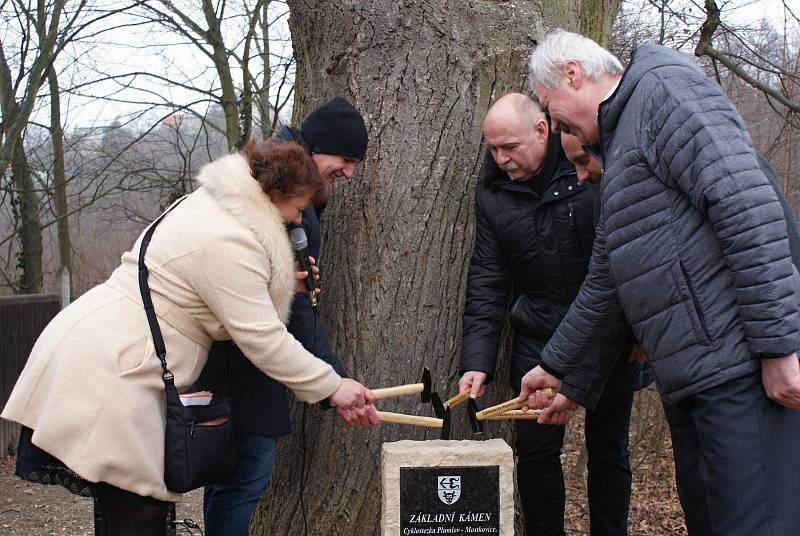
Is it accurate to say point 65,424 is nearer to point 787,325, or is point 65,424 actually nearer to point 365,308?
point 365,308

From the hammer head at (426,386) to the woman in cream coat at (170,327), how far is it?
25.6 inches

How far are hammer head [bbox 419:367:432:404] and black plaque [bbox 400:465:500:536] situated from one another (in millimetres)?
409

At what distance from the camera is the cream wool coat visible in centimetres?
254

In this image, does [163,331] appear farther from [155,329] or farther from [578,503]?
[578,503]

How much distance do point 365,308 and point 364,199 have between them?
1.49ft

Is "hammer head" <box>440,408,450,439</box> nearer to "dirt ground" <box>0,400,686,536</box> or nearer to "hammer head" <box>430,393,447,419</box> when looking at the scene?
"hammer head" <box>430,393,447,419</box>

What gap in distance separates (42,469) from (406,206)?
1.68 m

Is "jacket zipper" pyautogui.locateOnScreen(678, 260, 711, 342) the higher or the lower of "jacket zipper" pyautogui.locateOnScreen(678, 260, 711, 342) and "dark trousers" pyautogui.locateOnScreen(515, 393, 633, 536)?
the higher

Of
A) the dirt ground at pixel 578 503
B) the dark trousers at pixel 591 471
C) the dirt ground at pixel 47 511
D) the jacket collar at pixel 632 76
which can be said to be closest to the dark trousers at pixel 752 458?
the jacket collar at pixel 632 76

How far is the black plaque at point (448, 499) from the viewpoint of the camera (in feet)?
9.78

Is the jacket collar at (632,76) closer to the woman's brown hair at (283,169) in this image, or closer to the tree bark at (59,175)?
the woman's brown hair at (283,169)

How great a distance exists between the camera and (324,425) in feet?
11.8

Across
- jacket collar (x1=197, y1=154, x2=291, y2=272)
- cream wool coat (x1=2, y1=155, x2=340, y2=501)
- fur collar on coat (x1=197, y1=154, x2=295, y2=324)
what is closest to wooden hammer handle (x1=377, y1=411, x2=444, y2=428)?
cream wool coat (x1=2, y1=155, x2=340, y2=501)

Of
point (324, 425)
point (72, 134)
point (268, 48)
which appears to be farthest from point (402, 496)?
point (72, 134)
